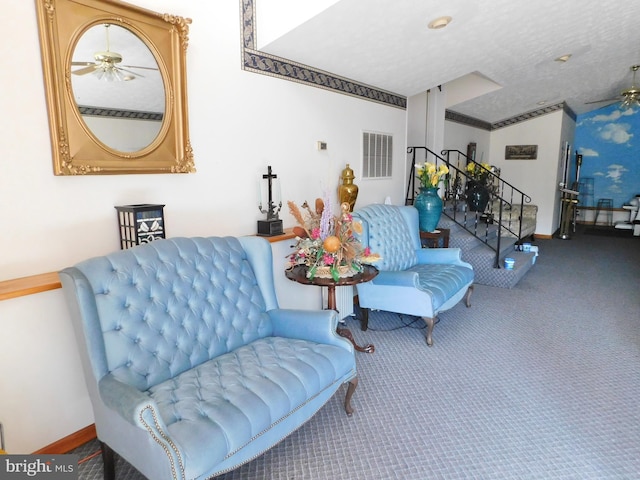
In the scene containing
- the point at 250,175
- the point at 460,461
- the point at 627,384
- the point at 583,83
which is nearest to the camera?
the point at 460,461

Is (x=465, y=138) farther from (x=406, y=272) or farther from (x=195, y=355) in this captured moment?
(x=195, y=355)

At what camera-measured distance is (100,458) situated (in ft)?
6.79

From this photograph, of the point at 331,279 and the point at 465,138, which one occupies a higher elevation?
the point at 465,138

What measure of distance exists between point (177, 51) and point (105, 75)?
50 cm

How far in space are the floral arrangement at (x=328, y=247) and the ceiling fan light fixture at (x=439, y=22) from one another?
192 cm

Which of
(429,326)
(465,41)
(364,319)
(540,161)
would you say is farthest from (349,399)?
(540,161)

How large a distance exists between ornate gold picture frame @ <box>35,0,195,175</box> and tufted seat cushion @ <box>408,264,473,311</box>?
7.30 ft

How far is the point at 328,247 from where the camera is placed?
8.96 feet

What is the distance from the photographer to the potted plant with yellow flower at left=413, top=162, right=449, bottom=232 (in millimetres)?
4785

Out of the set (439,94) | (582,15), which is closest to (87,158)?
(582,15)

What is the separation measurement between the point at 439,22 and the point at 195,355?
10.8 feet

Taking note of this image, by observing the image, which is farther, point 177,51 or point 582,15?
point 582,15

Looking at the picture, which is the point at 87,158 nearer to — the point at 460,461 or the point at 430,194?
the point at 460,461

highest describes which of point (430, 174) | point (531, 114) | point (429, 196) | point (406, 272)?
point (531, 114)
